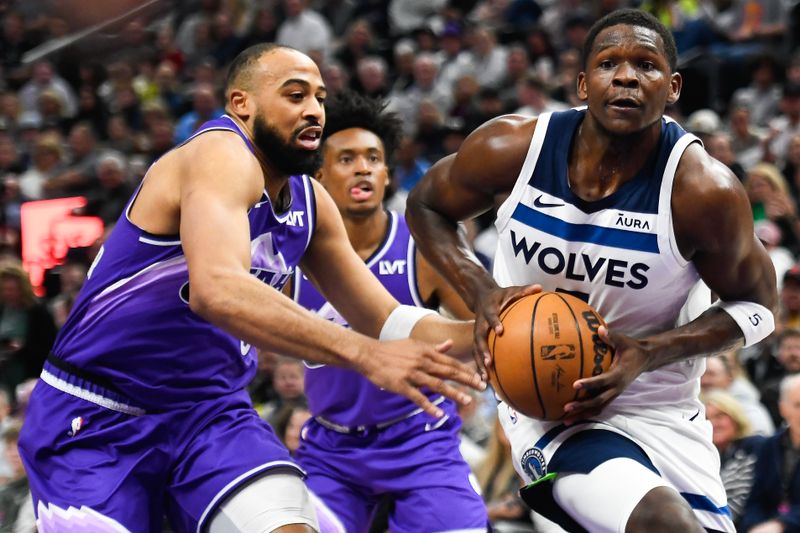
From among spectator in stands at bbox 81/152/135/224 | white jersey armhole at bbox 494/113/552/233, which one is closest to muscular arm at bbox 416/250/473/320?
white jersey armhole at bbox 494/113/552/233

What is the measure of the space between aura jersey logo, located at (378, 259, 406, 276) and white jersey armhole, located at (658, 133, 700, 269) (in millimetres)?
1687

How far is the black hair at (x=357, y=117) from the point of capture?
5.83 m

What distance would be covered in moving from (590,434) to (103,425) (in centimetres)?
158

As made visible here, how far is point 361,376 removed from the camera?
5074 mm

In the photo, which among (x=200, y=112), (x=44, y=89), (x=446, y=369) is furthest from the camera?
(x=44, y=89)

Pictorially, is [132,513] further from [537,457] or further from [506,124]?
[506,124]

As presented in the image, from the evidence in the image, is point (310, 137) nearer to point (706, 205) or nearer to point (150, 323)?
point (150, 323)

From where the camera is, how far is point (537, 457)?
4141 mm

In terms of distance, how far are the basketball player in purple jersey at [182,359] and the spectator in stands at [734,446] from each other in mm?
2525

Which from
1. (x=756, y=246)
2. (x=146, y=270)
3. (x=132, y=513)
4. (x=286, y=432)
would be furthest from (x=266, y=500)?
(x=286, y=432)

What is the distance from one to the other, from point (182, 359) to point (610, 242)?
1435 millimetres

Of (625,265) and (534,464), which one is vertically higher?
(625,265)

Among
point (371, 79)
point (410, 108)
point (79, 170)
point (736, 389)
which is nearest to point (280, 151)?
point (736, 389)

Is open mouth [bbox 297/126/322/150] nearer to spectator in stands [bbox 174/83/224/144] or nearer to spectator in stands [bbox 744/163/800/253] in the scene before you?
spectator in stands [bbox 744/163/800/253]
